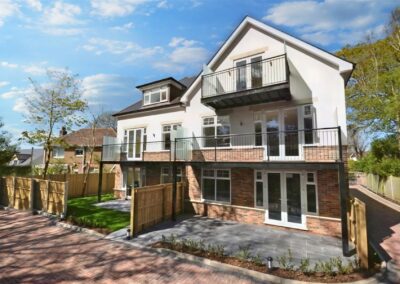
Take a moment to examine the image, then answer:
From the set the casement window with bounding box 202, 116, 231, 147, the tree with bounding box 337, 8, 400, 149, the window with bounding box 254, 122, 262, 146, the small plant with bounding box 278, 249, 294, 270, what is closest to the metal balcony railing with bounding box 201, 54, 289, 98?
the casement window with bounding box 202, 116, 231, 147

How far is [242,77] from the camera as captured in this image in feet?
41.6

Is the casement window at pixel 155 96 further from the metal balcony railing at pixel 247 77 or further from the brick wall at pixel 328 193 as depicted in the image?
the brick wall at pixel 328 193

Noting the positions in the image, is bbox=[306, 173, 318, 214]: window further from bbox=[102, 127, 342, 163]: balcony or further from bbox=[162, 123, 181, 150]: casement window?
bbox=[162, 123, 181, 150]: casement window

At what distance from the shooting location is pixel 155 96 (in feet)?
57.0

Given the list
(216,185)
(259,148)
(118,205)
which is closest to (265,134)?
(259,148)

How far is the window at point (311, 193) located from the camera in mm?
10188

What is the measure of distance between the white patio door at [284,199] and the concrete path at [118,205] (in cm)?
799

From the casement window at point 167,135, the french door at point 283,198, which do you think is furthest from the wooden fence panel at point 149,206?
the french door at point 283,198

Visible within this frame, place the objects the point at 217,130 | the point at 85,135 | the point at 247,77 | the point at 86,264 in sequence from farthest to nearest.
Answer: the point at 85,135 → the point at 217,130 → the point at 247,77 → the point at 86,264

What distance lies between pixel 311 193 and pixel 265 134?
3332 millimetres

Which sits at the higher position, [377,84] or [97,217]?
[377,84]

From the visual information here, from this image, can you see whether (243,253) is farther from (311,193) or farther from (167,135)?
(167,135)

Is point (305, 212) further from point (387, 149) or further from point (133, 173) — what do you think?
point (387, 149)

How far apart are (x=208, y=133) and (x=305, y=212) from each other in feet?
21.3
